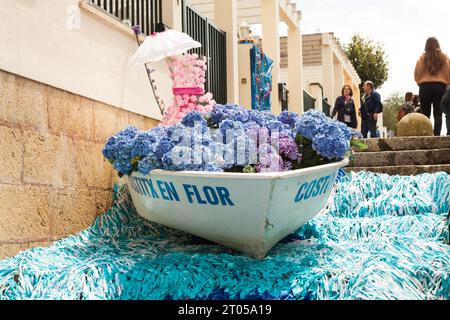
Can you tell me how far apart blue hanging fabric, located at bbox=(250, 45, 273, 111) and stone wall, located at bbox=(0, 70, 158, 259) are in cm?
550

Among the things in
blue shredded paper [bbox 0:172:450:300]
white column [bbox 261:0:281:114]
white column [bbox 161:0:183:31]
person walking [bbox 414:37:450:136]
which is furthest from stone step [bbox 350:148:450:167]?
white column [bbox 261:0:281:114]

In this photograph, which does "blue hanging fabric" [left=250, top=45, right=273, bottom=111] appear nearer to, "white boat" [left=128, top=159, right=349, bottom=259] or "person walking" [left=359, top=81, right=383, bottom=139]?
"person walking" [left=359, top=81, right=383, bottom=139]

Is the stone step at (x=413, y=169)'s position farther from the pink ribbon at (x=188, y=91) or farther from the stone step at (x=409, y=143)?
the pink ribbon at (x=188, y=91)

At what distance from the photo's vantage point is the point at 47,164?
12.3 feet

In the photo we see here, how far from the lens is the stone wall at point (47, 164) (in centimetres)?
336

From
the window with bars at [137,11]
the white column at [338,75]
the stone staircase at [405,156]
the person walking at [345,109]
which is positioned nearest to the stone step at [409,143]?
the stone staircase at [405,156]

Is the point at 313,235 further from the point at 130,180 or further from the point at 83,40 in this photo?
the point at 83,40

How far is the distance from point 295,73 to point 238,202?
11.8 metres

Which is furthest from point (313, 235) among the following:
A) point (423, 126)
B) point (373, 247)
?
point (423, 126)

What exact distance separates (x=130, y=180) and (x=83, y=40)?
138 cm

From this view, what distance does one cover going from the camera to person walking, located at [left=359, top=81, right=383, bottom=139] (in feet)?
37.6

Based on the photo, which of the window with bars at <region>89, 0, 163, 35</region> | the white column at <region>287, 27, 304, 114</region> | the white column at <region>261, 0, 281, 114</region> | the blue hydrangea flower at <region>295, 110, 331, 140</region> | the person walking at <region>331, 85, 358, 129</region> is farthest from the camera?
the white column at <region>287, 27, 304, 114</region>

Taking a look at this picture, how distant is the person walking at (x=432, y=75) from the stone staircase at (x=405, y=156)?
61.7 inches

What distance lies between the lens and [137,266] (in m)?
3.18
